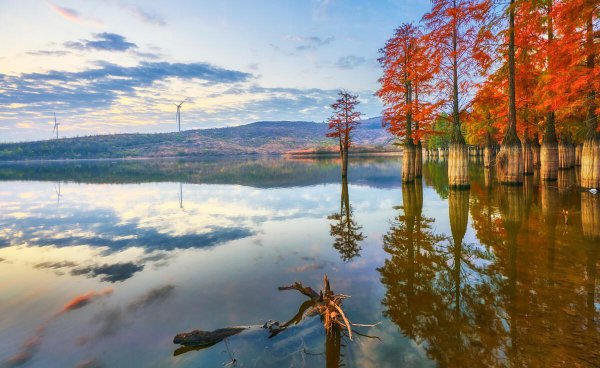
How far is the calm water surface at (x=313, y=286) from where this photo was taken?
4.71m

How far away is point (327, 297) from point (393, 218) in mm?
10338

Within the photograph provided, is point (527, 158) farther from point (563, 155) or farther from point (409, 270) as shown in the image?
point (409, 270)

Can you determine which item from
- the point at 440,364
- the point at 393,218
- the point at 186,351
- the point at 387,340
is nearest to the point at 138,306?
the point at 186,351

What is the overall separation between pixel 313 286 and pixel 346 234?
525 cm

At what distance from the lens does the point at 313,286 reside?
7359 mm

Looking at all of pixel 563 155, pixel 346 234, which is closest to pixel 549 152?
pixel 563 155

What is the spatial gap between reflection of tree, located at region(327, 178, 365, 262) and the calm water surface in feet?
0.37

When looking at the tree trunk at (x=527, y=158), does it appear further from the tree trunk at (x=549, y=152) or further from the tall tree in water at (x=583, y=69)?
the tall tree in water at (x=583, y=69)

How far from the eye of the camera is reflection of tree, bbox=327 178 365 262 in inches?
393

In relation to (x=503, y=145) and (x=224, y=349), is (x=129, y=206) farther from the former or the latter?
(x=503, y=145)

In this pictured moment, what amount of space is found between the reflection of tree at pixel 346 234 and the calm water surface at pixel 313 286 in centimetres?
11

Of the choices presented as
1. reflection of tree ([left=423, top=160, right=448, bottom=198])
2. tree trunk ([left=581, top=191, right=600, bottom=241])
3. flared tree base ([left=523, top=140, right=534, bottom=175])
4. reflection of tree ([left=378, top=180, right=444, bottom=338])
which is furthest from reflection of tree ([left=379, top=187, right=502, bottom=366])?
flared tree base ([left=523, top=140, right=534, bottom=175])

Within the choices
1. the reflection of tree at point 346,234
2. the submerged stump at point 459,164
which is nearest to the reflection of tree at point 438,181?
the submerged stump at point 459,164

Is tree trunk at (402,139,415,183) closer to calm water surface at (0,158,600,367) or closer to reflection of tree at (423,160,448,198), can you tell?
reflection of tree at (423,160,448,198)
